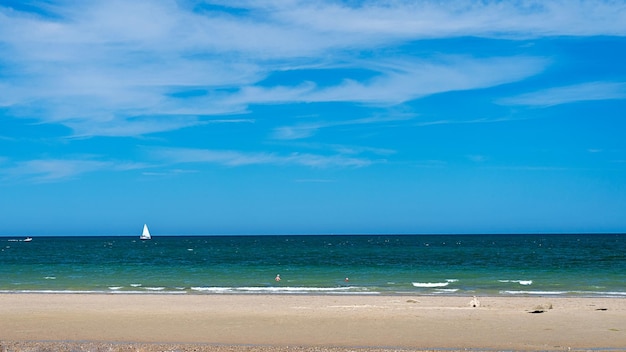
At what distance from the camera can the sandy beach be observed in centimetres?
1619

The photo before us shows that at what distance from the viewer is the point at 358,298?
28.4 meters

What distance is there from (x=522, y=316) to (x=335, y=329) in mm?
→ 6452

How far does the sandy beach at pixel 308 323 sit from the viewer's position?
16.2 m

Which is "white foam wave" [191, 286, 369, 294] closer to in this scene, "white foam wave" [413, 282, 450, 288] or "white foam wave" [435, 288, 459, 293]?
"white foam wave" [435, 288, 459, 293]

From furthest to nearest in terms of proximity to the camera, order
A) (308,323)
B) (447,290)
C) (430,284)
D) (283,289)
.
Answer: (430,284), (283,289), (447,290), (308,323)

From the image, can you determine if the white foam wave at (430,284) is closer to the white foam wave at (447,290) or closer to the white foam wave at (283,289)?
the white foam wave at (447,290)

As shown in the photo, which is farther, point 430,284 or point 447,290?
point 430,284

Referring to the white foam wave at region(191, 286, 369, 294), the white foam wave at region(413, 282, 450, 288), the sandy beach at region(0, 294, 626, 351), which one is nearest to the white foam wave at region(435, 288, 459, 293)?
the white foam wave at region(413, 282, 450, 288)

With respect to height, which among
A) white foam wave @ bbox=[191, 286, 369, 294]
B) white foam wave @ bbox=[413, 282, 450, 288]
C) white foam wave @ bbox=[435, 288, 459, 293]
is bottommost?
white foam wave @ bbox=[435, 288, 459, 293]

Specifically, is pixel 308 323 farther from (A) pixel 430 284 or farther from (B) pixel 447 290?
(A) pixel 430 284

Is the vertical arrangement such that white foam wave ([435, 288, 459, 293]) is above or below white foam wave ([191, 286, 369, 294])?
below

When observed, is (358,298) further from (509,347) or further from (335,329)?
(509,347)

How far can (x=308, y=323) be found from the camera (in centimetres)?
2019

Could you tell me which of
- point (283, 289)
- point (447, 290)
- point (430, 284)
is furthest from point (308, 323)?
point (430, 284)
